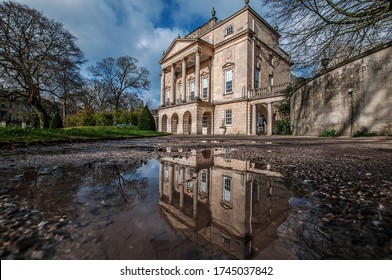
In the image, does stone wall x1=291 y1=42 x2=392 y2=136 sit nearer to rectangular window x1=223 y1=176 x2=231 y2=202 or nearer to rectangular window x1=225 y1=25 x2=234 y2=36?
rectangular window x1=223 y1=176 x2=231 y2=202

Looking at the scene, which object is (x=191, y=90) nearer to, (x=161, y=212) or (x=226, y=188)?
(x=226, y=188)

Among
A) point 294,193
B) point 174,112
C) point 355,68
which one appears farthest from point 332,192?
point 174,112

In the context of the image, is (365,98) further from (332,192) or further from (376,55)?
(332,192)

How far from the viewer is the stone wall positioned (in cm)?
653

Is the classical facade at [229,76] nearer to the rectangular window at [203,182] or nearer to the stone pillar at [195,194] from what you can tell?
the rectangular window at [203,182]

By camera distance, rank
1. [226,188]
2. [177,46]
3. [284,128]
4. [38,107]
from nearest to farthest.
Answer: [226,188] → [284,128] → [38,107] → [177,46]

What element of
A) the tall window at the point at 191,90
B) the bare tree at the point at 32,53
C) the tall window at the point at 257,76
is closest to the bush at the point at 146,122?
the bare tree at the point at 32,53

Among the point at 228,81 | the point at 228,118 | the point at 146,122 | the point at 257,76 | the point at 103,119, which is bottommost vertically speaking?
the point at 146,122

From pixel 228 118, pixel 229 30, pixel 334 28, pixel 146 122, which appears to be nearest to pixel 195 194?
pixel 334 28

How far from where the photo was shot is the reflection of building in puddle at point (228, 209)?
A: 2.06 feet

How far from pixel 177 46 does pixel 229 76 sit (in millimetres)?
8383

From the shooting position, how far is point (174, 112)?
21.8m

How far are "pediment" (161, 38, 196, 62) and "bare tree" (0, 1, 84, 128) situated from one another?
11.1 metres

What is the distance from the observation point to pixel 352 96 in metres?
7.57
